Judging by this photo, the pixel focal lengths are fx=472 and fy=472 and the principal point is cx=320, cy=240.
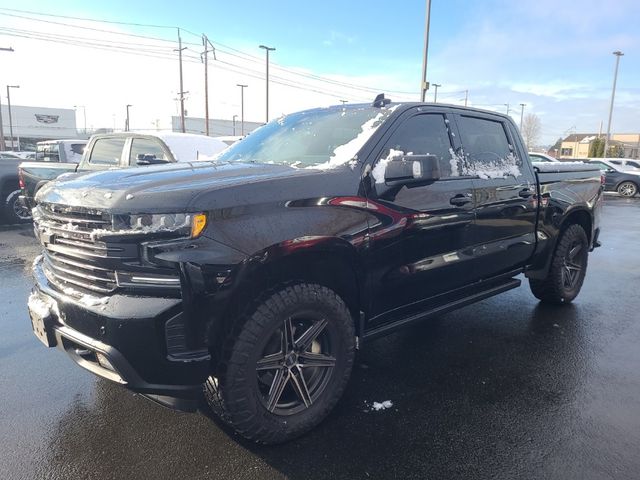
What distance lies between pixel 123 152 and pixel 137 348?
6.58 m

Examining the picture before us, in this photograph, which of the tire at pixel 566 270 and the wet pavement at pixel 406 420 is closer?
the wet pavement at pixel 406 420

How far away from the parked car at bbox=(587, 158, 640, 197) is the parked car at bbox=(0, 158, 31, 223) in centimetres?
2091

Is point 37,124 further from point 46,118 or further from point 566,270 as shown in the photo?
point 566,270

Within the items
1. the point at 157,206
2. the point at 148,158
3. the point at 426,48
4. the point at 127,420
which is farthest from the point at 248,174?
the point at 426,48

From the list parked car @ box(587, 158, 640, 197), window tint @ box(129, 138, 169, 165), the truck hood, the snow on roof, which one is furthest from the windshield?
parked car @ box(587, 158, 640, 197)

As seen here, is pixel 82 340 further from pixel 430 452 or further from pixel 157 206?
pixel 430 452

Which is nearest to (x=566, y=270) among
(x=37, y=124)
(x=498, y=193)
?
(x=498, y=193)

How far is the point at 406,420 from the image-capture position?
2.94m

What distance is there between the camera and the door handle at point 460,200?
3.48 metres

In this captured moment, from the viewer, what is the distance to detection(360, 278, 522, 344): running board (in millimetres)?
3145

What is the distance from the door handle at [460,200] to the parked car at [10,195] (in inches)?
384

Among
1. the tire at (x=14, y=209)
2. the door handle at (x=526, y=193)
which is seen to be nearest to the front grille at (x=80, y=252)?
the door handle at (x=526, y=193)

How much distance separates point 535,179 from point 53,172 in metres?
8.28

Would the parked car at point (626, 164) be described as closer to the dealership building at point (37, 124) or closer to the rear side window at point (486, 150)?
the rear side window at point (486, 150)
